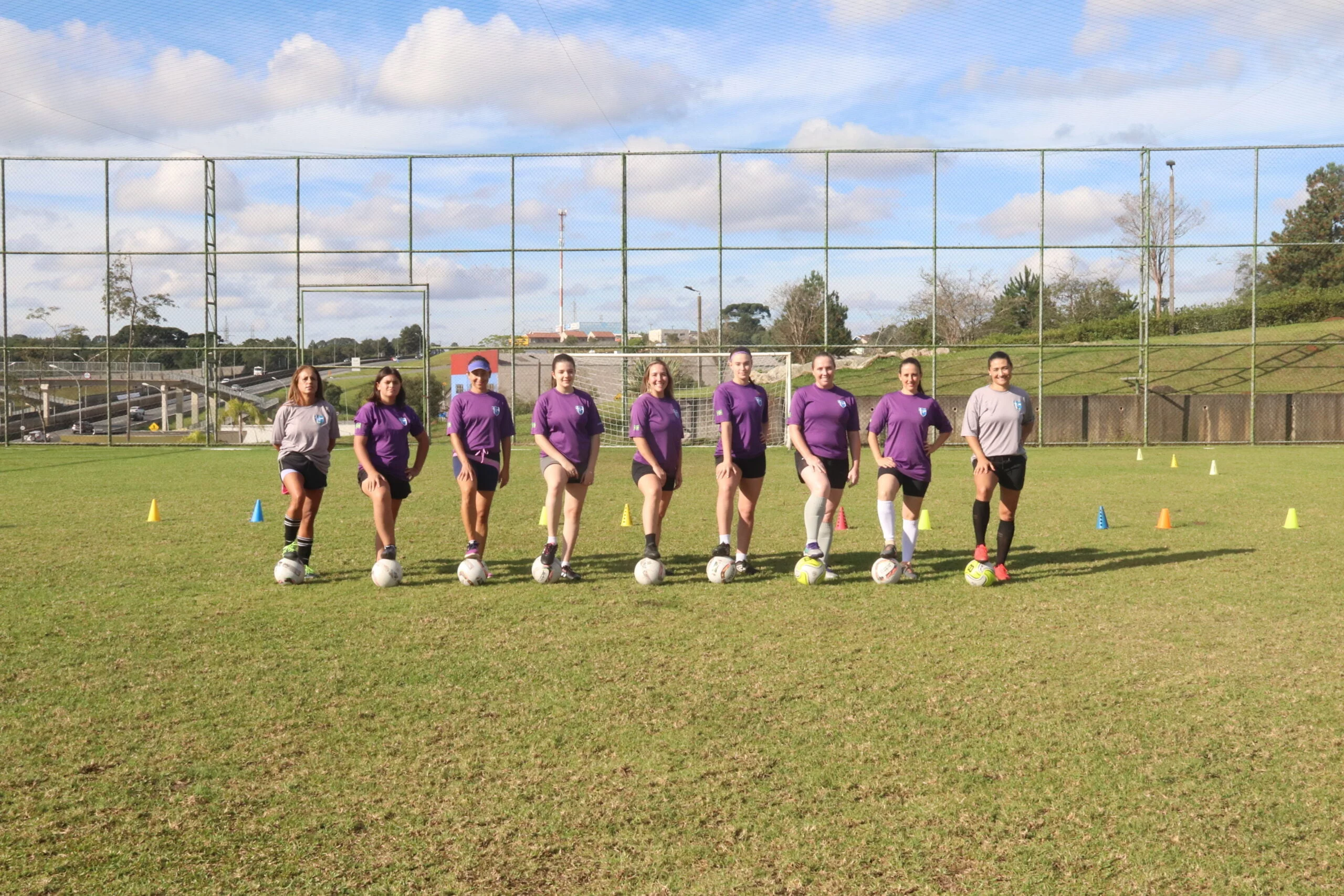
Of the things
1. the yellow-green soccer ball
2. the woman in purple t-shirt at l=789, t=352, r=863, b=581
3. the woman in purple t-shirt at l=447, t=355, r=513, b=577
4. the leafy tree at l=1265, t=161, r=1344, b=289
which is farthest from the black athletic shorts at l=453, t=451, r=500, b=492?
the leafy tree at l=1265, t=161, r=1344, b=289

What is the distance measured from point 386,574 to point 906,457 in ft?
15.1

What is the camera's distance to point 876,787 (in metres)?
4.61

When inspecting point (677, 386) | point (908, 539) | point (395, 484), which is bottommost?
point (908, 539)

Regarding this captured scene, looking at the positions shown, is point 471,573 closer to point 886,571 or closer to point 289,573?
point 289,573

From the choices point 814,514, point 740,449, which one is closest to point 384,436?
point 740,449

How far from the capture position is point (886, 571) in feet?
30.8

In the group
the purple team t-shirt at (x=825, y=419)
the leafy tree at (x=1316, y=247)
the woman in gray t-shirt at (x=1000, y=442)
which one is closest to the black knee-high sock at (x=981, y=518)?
the woman in gray t-shirt at (x=1000, y=442)

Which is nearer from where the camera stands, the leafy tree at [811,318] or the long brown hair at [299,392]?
the long brown hair at [299,392]

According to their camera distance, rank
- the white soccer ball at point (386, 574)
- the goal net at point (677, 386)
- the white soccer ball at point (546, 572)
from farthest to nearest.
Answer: the goal net at point (677, 386) < the white soccer ball at point (546, 572) < the white soccer ball at point (386, 574)

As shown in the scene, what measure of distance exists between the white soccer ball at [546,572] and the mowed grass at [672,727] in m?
0.24

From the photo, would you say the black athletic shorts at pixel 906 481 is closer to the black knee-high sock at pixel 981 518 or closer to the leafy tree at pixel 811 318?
the black knee-high sock at pixel 981 518

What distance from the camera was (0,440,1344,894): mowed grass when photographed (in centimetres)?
393

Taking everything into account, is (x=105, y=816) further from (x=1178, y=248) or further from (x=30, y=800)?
(x=1178, y=248)

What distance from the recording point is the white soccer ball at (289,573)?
Answer: 9328mm
